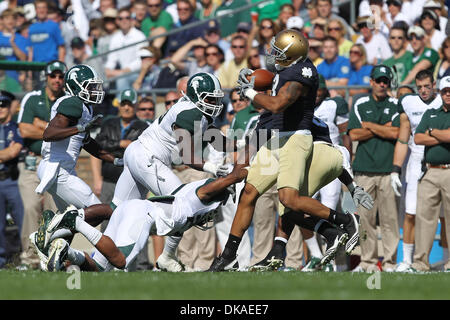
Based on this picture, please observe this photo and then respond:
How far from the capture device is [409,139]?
39.2 ft

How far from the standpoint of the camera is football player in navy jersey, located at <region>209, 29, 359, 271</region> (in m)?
9.21

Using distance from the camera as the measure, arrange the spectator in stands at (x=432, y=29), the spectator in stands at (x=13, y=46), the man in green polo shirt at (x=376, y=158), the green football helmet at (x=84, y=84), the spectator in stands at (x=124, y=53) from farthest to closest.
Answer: the spectator in stands at (x=13, y=46) → the spectator in stands at (x=124, y=53) → the spectator in stands at (x=432, y=29) → the man in green polo shirt at (x=376, y=158) → the green football helmet at (x=84, y=84)

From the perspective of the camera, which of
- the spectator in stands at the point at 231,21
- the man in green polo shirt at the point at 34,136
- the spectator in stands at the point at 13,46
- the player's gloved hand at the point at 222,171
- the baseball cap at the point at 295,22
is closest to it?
the player's gloved hand at the point at 222,171

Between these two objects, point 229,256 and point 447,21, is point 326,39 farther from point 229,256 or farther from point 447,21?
point 229,256

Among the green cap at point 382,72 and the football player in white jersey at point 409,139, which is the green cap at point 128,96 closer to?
the green cap at point 382,72

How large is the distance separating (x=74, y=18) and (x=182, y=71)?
348cm

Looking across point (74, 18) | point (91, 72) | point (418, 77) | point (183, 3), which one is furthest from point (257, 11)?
point (91, 72)

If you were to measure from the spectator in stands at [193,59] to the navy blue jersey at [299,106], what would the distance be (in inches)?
206

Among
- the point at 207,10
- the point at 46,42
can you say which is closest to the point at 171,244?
the point at 46,42

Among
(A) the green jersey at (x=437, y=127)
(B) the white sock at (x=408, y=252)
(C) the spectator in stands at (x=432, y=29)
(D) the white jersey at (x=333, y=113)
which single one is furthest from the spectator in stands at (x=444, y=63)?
(B) the white sock at (x=408, y=252)

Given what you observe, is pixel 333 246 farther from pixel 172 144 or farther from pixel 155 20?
pixel 155 20

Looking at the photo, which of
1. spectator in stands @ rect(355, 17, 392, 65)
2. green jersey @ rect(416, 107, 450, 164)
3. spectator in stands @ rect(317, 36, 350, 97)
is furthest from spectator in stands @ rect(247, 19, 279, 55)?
green jersey @ rect(416, 107, 450, 164)

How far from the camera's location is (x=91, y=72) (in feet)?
34.2

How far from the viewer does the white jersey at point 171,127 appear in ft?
31.9
